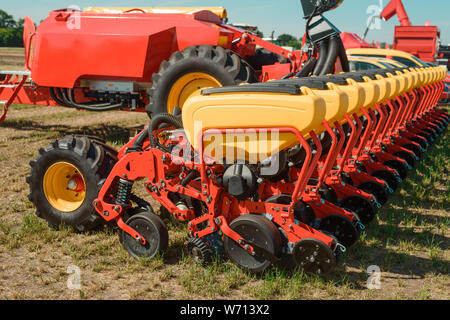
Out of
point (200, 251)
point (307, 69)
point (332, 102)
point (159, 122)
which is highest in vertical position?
point (307, 69)

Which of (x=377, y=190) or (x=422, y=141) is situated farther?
(x=422, y=141)

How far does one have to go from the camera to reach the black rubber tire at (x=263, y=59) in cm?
884

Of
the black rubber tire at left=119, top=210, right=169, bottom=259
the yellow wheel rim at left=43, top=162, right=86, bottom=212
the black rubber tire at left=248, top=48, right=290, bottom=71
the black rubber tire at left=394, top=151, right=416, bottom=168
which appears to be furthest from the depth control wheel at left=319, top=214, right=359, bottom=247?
the black rubber tire at left=248, top=48, right=290, bottom=71

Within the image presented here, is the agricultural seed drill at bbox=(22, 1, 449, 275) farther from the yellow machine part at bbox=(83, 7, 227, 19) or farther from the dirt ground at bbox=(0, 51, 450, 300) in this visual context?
the yellow machine part at bbox=(83, 7, 227, 19)

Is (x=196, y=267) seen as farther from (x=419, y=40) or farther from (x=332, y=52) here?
(x=419, y=40)

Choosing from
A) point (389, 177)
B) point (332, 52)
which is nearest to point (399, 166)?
point (389, 177)

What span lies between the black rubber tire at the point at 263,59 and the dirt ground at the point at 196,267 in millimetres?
3913

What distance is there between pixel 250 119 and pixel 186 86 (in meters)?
4.33

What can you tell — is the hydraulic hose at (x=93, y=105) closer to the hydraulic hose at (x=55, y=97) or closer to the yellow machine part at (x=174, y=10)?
the hydraulic hose at (x=55, y=97)

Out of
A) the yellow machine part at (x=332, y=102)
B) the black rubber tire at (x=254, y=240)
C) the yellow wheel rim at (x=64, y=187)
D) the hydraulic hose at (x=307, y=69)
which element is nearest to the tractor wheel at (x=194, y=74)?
the hydraulic hose at (x=307, y=69)

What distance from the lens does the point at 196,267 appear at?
380 cm

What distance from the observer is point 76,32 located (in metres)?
8.15

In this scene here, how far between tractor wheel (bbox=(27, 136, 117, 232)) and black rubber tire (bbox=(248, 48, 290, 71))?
4779 mm

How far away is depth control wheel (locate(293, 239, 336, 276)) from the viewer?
134 inches
